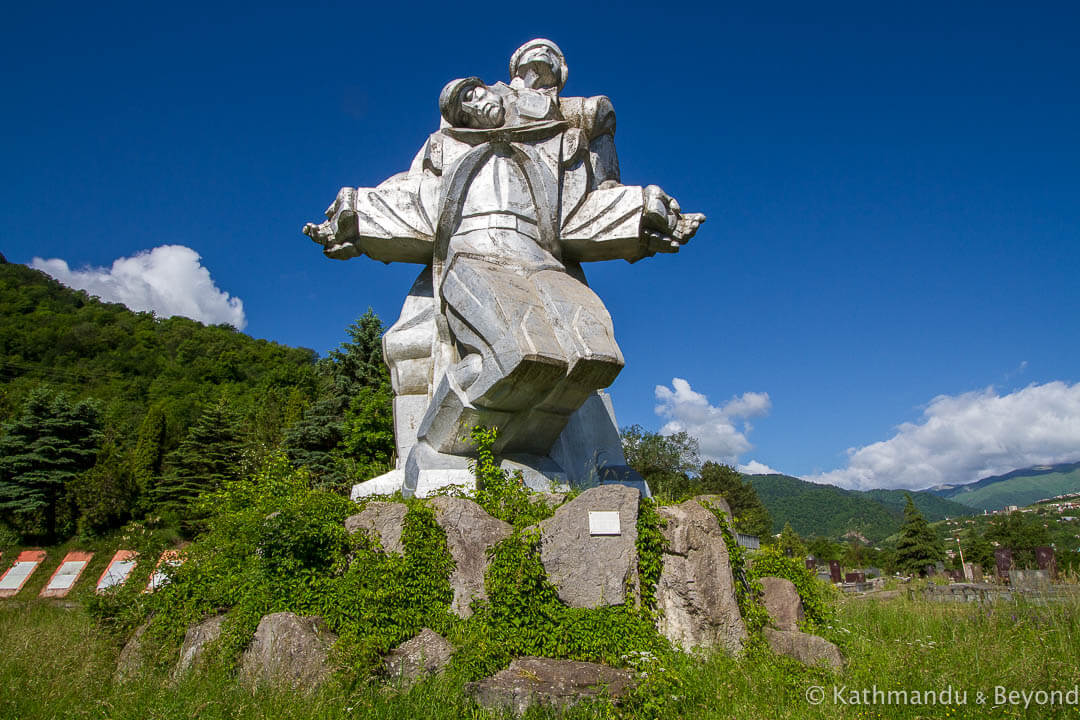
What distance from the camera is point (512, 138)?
7285mm

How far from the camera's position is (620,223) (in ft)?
24.5

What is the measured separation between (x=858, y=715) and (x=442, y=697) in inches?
86.4

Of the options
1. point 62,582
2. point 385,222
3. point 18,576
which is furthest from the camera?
point 18,576

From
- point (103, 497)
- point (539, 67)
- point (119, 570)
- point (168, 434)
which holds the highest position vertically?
point (168, 434)

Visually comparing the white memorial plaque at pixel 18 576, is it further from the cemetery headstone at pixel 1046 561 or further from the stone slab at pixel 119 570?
the cemetery headstone at pixel 1046 561

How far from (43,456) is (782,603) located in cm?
2627

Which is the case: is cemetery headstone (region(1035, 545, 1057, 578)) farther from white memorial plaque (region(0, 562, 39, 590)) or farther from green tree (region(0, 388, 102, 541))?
green tree (region(0, 388, 102, 541))

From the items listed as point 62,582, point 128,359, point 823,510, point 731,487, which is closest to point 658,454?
point 731,487

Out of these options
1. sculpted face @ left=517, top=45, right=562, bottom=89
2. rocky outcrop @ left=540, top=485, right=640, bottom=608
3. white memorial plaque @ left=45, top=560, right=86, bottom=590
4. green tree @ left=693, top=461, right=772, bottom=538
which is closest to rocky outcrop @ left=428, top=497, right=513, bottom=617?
rocky outcrop @ left=540, top=485, right=640, bottom=608

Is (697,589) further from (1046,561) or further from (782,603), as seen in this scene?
(1046,561)

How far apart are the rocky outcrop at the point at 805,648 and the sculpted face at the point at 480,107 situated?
5.41 m

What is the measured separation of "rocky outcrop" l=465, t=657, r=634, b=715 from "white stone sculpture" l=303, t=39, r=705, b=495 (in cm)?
229

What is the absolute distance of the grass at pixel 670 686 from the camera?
12.1 ft

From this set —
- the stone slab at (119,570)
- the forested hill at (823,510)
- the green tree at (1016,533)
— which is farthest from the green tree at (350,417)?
the forested hill at (823,510)
